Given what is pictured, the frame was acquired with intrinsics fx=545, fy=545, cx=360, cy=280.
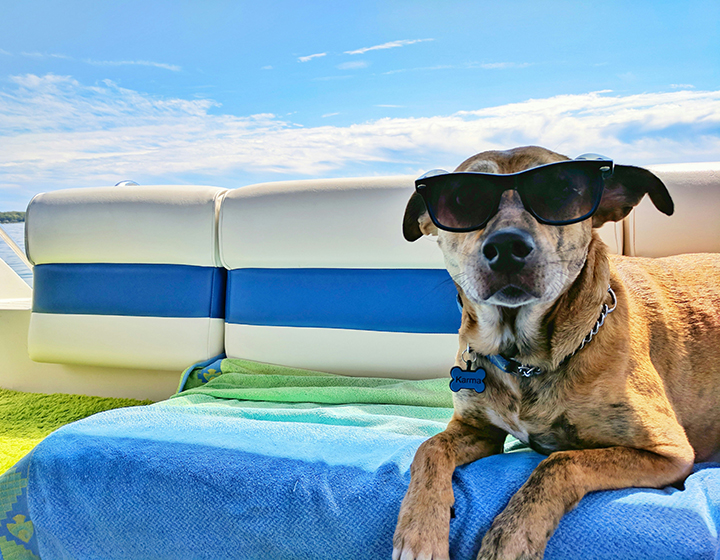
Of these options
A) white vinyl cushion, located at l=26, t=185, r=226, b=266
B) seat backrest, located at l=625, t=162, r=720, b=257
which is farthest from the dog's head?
white vinyl cushion, located at l=26, t=185, r=226, b=266

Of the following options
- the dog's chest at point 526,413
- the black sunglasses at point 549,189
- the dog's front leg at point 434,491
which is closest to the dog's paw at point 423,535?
the dog's front leg at point 434,491

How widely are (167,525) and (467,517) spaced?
0.64m

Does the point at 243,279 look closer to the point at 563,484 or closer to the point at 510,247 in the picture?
the point at 510,247

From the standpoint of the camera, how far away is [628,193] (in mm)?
1166

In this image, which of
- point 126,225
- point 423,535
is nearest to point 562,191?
point 423,535

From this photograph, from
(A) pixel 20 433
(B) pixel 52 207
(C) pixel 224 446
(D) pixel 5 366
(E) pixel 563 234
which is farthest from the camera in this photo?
(D) pixel 5 366

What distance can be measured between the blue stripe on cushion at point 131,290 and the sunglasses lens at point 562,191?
66.7 inches

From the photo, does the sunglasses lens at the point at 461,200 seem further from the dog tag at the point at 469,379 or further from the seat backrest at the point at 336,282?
the seat backrest at the point at 336,282

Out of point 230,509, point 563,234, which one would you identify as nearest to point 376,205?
point 563,234

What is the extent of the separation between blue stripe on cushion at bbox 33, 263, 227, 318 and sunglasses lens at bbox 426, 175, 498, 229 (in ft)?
4.98

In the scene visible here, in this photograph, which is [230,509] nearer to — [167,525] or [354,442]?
[167,525]

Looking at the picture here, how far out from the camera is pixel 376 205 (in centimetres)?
214

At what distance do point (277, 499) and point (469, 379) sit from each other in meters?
0.47

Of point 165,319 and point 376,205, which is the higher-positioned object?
point 376,205
